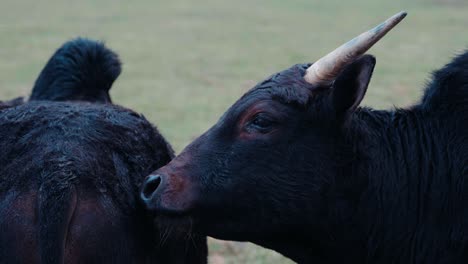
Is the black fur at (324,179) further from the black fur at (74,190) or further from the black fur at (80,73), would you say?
the black fur at (80,73)

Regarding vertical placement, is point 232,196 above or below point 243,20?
above

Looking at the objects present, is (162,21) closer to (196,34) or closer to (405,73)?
(196,34)

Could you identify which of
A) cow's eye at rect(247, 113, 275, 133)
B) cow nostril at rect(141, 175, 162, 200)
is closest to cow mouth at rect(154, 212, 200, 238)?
cow nostril at rect(141, 175, 162, 200)

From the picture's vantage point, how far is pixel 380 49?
68.1ft

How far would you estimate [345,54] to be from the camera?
3.54 m

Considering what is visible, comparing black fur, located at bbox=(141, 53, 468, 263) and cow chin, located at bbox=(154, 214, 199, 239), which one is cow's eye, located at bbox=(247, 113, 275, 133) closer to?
black fur, located at bbox=(141, 53, 468, 263)

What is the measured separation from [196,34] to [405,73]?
897cm

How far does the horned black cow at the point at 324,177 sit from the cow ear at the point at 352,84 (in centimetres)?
2

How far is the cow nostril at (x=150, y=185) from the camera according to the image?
356 centimetres

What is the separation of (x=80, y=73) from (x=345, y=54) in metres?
2.09

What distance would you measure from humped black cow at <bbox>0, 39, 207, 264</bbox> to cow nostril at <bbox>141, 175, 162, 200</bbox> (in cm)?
7

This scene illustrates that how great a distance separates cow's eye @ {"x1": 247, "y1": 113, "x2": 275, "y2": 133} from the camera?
12.0 ft

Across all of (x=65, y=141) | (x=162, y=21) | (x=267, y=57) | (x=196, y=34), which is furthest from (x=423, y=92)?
(x=162, y=21)

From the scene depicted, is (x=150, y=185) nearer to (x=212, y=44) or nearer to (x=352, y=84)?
(x=352, y=84)
